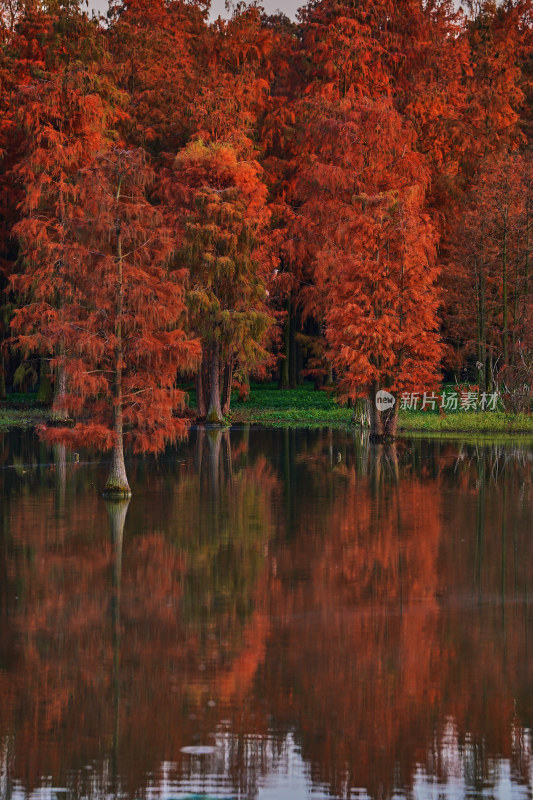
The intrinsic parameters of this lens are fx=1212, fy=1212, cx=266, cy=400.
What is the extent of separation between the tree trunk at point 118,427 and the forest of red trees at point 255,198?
0.05 meters

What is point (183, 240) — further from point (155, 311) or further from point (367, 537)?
point (367, 537)

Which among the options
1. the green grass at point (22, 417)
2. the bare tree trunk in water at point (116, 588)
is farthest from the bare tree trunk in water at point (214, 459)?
the green grass at point (22, 417)

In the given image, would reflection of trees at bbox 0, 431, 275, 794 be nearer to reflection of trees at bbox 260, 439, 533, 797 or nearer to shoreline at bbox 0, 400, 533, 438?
reflection of trees at bbox 260, 439, 533, 797

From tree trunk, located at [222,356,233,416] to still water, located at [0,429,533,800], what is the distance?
27.2m

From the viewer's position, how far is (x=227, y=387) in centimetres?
5350

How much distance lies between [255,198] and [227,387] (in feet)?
28.4

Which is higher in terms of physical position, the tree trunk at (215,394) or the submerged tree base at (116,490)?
the tree trunk at (215,394)

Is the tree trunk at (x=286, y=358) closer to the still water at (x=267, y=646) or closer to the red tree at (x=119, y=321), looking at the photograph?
the red tree at (x=119, y=321)

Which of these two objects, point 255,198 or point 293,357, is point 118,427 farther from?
point 293,357

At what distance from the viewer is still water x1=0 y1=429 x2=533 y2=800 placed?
876cm

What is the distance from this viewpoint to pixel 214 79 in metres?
55.5

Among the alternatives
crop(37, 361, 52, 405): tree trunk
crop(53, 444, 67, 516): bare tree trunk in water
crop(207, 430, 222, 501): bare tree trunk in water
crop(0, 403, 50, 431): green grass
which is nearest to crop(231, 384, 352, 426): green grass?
crop(207, 430, 222, 501): bare tree trunk in water

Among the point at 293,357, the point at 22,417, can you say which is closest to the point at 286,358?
the point at 293,357

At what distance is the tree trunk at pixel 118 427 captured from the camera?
81.7 feet
